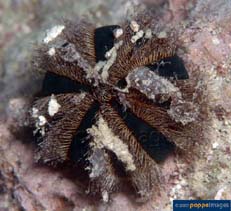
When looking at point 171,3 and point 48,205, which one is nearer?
point 48,205

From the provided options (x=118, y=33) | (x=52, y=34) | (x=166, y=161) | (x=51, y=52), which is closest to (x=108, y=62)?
(x=118, y=33)

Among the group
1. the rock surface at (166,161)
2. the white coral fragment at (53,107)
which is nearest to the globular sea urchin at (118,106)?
the white coral fragment at (53,107)

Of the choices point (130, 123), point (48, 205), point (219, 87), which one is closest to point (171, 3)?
point (219, 87)

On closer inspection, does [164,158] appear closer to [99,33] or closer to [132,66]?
[132,66]

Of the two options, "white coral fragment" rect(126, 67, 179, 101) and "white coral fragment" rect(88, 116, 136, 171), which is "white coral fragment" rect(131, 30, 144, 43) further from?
"white coral fragment" rect(88, 116, 136, 171)

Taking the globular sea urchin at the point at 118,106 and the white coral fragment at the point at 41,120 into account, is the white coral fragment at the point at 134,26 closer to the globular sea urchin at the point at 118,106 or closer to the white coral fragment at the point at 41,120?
the globular sea urchin at the point at 118,106

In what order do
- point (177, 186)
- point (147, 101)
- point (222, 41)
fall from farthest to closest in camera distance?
point (222, 41) → point (177, 186) → point (147, 101)
